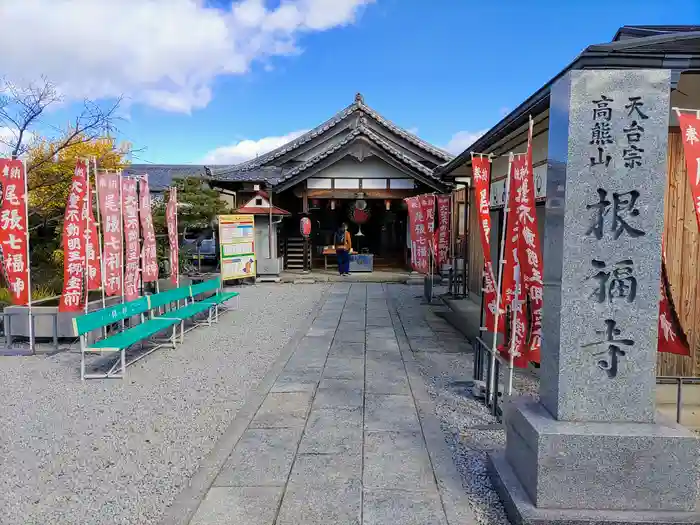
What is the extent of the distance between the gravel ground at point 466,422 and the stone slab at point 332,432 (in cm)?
85

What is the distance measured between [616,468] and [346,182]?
16086 millimetres

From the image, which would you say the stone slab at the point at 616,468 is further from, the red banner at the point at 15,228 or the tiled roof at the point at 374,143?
the tiled roof at the point at 374,143

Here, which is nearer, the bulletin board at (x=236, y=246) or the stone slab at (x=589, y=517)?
the stone slab at (x=589, y=517)

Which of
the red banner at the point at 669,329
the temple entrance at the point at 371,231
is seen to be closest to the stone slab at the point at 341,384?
the red banner at the point at 669,329

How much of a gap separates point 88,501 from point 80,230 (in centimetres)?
539

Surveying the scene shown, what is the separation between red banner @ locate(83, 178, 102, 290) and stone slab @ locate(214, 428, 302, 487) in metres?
4.87

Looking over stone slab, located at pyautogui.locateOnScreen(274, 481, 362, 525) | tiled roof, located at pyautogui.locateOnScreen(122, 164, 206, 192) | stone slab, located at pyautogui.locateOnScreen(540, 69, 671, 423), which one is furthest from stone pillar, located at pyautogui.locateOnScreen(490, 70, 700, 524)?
tiled roof, located at pyautogui.locateOnScreen(122, 164, 206, 192)

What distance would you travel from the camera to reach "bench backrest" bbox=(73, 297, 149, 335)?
605 centimetres

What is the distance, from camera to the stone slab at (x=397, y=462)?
360cm

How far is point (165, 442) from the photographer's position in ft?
14.4

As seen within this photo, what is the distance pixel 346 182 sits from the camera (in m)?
18.4

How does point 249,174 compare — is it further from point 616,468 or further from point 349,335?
point 616,468

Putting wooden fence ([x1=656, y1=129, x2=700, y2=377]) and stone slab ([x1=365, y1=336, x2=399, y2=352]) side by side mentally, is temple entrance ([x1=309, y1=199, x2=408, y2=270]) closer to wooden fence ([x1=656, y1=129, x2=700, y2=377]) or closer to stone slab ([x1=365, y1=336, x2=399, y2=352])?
stone slab ([x1=365, y1=336, x2=399, y2=352])

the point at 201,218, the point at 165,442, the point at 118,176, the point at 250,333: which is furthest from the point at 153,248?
the point at 201,218
